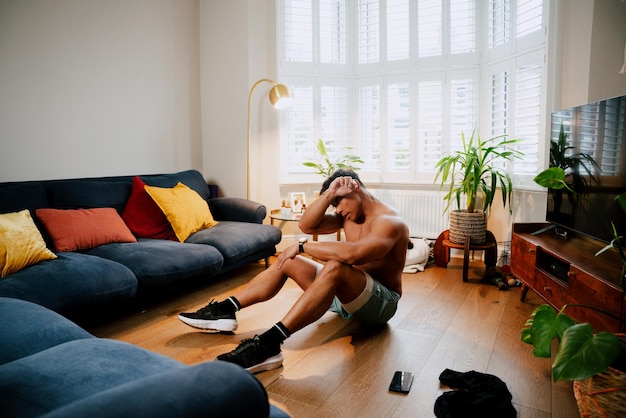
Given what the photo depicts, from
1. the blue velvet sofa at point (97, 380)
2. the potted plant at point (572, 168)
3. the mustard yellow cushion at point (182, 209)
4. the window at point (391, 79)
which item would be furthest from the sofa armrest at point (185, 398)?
the window at point (391, 79)

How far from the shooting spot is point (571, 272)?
7.86 ft

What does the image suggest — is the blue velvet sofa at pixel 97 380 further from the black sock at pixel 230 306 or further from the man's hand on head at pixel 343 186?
the man's hand on head at pixel 343 186

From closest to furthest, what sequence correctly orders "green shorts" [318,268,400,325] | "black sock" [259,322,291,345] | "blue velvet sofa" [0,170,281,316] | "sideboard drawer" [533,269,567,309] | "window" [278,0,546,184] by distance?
"black sock" [259,322,291,345]
"blue velvet sofa" [0,170,281,316]
"green shorts" [318,268,400,325]
"sideboard drawer" [533,269,567,309]
"window" [278,0,546,184]

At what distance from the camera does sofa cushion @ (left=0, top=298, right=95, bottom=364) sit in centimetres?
138

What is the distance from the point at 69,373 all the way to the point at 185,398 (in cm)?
66

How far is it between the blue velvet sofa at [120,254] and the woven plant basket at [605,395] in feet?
7.32

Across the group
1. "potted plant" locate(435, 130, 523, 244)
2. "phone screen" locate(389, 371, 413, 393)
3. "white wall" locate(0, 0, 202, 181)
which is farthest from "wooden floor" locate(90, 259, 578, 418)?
"white wall" locate(0, 0, 202, 181)

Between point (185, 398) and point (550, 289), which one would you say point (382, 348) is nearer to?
point (550, 289)

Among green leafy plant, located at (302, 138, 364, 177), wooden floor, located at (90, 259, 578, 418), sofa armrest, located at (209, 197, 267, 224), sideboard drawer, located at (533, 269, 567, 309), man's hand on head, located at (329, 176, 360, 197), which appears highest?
green leafy plant, located at (302, 138, 364, 177)

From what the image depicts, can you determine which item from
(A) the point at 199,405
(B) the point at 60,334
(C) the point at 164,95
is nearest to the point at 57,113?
(C) the point at 164,95

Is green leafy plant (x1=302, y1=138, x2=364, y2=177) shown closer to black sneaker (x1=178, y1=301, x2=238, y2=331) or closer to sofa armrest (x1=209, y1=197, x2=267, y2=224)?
sofa armrest (x1=209, y1=197, x2=267, y2=224)

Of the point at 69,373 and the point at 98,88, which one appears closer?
the point at 69,373

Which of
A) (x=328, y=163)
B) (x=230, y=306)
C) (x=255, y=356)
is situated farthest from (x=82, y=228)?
(x=328, y=163)

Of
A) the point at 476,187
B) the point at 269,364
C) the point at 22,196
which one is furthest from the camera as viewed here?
the point at 476,187
